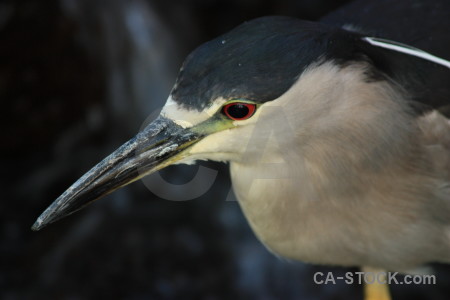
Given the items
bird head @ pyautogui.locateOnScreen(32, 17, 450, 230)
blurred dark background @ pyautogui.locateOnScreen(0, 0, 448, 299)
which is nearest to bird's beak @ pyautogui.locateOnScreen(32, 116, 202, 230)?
bird head @ pyautogui.locateOnScreen(32, 17, 450, 230)

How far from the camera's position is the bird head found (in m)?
1.38

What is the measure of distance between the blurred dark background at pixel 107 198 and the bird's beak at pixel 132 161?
1.24m

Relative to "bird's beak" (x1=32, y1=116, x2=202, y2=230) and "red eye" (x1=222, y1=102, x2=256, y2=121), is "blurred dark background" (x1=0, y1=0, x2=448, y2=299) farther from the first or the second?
"red eye" (x1=222, y1=102, x2=256, y2=121)

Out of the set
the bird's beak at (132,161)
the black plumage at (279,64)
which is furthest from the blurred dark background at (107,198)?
the black plumage at (279,64)

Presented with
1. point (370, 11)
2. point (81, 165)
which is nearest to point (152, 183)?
point (81, 165)

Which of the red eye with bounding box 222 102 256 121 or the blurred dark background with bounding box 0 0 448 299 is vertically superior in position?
the red eye with bounding box 222 102 256 121

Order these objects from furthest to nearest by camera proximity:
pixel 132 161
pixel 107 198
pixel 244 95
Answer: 1. pixel 107 198
2. pixel 132 161
3. pixel 244 95

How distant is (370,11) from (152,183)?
4.36 ft

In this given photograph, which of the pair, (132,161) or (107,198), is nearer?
(132,161)

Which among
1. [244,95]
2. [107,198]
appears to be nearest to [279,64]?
[244,95]

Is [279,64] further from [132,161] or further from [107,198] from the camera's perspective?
[107,198]

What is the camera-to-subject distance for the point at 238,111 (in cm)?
139

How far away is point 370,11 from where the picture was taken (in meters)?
1.89

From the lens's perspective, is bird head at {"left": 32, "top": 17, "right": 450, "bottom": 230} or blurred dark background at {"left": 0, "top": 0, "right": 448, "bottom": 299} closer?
bird head at {"left": 32, "top": 17, "right": 450, "bottom": 230}
